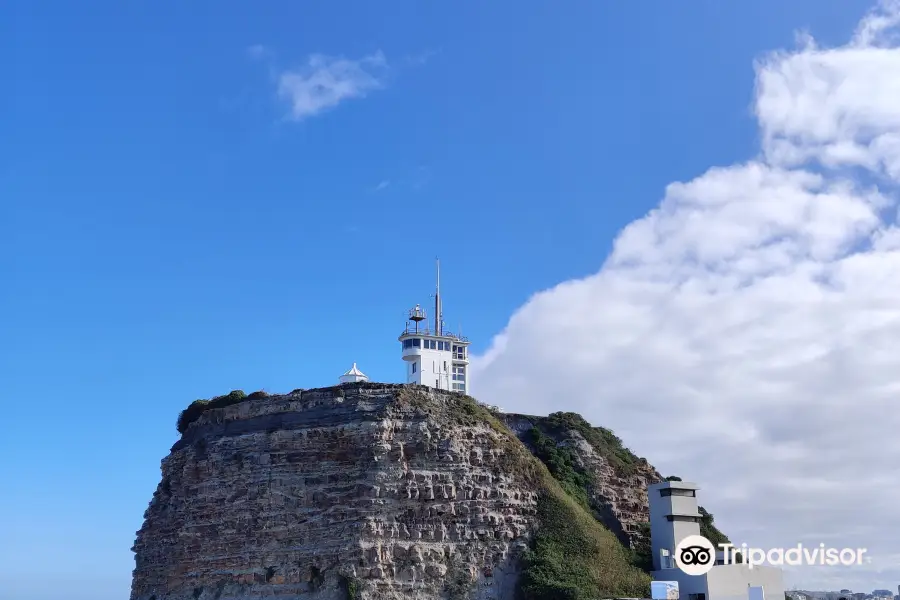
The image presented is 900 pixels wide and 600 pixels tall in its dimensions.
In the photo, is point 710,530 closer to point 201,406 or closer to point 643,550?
point 643,550

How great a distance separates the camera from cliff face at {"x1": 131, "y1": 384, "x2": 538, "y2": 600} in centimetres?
3584

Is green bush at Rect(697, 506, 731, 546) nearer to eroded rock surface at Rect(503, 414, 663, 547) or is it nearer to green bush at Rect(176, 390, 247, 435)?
eroded rock surface at Rect(503, 414, 663, 547)

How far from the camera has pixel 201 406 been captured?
44469 millimetres

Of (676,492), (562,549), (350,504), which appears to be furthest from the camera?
(676,492)

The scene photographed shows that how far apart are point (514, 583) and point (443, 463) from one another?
5575 millimetres

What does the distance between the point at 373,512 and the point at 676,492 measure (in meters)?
13.5

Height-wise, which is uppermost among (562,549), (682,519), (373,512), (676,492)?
(676,492)

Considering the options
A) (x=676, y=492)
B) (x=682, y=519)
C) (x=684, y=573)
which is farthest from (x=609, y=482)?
(x=684, y=573)

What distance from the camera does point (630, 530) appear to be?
42.7m

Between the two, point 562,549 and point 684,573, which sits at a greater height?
point 562,549

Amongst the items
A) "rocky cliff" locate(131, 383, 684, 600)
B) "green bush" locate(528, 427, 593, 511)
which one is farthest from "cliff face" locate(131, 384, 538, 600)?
"green bush" locate(528, 427, 593, 511)

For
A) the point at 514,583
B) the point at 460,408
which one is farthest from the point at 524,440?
the point at 514,583

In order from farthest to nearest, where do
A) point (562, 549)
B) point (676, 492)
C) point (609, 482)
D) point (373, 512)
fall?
1. point (609, 482)
2. point (676, 492)
3. point (562, 549)
4. point (373, 512)

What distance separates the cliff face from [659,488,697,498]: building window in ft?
18.9
